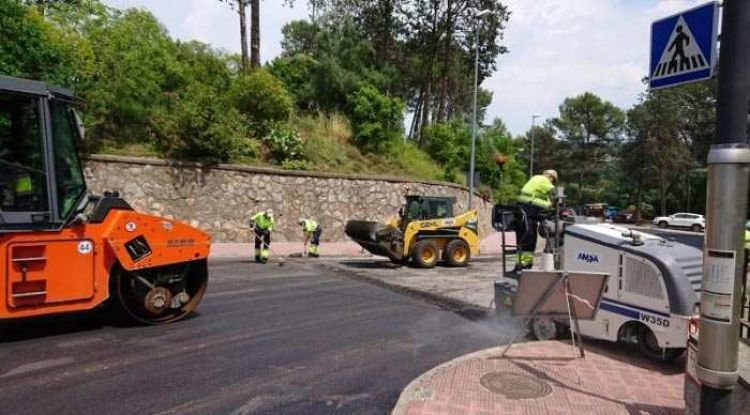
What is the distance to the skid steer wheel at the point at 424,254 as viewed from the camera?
14812 mm

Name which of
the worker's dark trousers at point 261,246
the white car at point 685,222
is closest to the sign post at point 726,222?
the worker's dark trousers at point 261,246

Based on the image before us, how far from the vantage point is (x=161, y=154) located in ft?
60.8

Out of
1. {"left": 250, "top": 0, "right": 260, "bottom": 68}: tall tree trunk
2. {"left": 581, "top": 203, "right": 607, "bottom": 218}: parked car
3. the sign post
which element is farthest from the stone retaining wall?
the sign post

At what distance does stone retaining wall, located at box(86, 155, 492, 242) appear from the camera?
57.4ft

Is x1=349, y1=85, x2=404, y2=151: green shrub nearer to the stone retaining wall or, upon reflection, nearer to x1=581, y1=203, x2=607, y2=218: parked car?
the stone retaining wall

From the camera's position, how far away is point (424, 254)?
14922 millimetres

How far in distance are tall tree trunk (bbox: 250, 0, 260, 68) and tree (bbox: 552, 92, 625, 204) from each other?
59.8m

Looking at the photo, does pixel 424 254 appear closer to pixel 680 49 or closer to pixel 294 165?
pixel 294 165

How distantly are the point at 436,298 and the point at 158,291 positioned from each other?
4667mm

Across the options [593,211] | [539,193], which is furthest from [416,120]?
[539,193]

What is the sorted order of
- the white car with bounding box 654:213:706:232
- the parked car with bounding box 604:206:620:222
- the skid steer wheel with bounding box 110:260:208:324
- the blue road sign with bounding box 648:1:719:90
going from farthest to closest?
the parked car with bounding box 604:206:620:222 < the white car with bounding box 654:213:706:232 < the skid steer wheel with bounding box 110:260:208:324 < the blue road sign with bounding box 648:1:719:90

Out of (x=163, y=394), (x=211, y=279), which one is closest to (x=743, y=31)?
(x=163, y=394)

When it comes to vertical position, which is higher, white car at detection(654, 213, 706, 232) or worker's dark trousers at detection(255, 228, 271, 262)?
worker's dark trousers at detection(255, 228, 271, 262)

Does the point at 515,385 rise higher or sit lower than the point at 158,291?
lower
